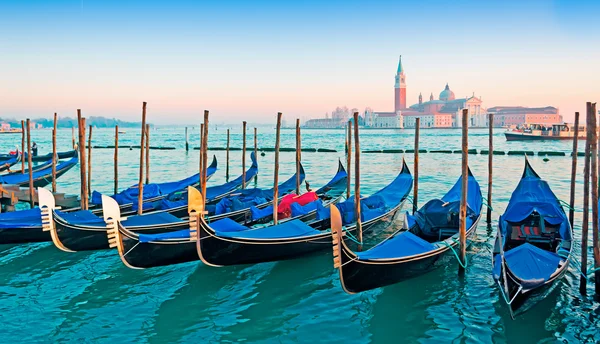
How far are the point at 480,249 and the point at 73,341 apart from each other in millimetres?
5259

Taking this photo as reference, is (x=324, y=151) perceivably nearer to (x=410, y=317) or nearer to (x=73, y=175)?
(x=73, y=175)

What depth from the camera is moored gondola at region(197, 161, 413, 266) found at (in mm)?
5301

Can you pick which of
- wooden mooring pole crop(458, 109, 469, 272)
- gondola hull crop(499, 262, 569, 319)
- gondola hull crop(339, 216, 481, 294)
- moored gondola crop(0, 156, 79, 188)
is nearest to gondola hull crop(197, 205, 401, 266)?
gondola hull crop(339, 216, 481, 294)

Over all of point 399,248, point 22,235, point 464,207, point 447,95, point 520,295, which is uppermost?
point 447,95

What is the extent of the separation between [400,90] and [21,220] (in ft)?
406

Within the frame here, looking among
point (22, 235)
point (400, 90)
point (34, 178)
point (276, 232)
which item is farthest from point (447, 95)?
point (22, 235)

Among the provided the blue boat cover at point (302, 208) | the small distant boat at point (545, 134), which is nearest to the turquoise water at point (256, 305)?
the blue boat cover at point (302, 208)

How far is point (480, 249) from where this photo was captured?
679cm

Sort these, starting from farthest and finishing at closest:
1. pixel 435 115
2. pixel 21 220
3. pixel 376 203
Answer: pixel 435 115, pixel 376 203, pixel 21 220

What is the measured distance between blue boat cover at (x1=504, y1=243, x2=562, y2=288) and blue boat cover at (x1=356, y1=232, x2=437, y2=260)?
2.83 ft

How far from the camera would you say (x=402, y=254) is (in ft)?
16.3

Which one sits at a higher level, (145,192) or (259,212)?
(145,192)

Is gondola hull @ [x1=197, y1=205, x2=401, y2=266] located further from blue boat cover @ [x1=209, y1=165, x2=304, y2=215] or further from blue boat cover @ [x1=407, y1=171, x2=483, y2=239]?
blue boat cover @ [x1=209, y1=165, x2=304, y2=215]

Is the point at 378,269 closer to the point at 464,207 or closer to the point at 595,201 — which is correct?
the point at 464,207
